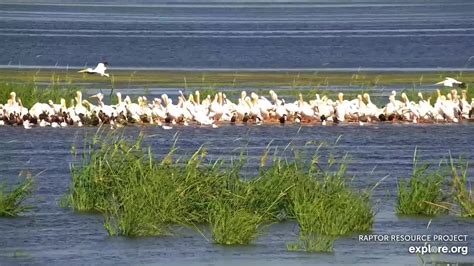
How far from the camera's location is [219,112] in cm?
3444

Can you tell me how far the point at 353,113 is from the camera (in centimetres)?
3506

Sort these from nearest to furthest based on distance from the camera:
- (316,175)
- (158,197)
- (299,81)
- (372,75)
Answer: (158,197) < (316,175) < (299,81) < (372,75)

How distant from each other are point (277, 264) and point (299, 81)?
29.8 metres

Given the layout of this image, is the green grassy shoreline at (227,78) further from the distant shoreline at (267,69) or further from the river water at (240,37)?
the river water at (240,37)

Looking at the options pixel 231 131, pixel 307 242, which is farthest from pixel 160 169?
pixel 231 131

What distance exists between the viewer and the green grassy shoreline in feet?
157

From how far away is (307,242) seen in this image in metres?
20.2

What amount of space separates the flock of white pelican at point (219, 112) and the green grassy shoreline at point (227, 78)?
1016 centimetres

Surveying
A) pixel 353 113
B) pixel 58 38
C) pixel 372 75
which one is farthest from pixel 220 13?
pixel 353 113

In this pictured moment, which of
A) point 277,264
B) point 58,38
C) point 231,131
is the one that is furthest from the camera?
point 58,38

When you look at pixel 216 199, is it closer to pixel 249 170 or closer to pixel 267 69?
pixel 249 170

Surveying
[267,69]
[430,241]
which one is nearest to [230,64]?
[267,69]

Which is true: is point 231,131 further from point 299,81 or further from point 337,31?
point 337,31

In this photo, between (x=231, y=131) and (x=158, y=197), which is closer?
(x=158, y=197)
